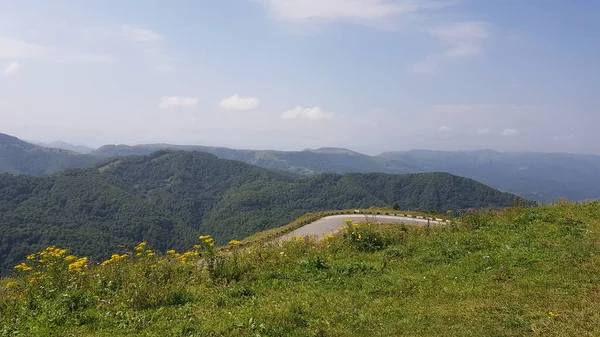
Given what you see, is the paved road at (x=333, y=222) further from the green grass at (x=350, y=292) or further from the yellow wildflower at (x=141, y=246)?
the yellow wildflower at (x=141, y=246)

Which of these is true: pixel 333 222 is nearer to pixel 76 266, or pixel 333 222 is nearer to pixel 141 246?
pixel 141 246

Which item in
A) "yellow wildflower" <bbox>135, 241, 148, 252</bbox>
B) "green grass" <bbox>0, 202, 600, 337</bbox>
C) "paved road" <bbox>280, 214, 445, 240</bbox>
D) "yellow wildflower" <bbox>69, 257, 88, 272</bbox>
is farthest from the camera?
"paved road" <bbox>280, 214, 445, 240</bbox>

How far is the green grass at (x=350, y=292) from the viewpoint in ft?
20.9

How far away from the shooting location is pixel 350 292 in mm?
8328

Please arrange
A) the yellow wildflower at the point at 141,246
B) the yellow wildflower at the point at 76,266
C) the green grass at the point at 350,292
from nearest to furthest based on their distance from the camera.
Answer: the green grass at the point at 350,292 → the yellow wildflower at the point at 76,266 → the yellow wildflower at the point at 141,246

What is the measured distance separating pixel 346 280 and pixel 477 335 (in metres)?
3.79

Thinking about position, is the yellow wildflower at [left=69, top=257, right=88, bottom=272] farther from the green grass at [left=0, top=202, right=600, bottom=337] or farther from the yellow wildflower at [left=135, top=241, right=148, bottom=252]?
the yellow wildflower at [left=135, top=241, right=148, bottom=252]

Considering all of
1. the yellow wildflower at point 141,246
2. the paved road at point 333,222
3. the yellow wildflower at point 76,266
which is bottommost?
the paved road at point 333,222

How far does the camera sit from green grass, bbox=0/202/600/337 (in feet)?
20.9

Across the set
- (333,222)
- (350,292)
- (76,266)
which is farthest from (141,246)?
(333,222)

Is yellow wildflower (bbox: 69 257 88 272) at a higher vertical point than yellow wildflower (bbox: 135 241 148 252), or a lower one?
lower

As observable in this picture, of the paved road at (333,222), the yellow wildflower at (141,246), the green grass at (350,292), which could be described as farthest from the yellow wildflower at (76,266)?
the paved road at (333,222)

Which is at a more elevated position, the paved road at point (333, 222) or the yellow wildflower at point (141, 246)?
the yellow wildflower at point (141, 246)

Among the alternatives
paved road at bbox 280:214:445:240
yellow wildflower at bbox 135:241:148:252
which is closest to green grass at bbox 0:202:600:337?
yellow wildflower at bbox 135:241:148:252
